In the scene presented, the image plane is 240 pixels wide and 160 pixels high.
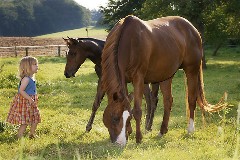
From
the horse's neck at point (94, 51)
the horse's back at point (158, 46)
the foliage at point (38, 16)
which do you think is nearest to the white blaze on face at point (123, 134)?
the horse's back at point (158, 46)

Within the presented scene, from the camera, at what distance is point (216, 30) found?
3155 centimetres

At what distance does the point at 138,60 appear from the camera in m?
6.53

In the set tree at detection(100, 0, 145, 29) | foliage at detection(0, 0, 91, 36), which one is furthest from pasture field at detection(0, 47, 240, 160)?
foliage at detection(0, 0, 91, 36)

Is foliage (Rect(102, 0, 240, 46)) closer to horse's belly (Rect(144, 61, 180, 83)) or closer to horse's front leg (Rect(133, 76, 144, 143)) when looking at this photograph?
horse's belly (Rect(144, 61, 180, 83))

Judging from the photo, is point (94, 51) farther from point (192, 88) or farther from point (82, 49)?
point (192, 88)

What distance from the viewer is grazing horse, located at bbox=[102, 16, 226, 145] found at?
20.2 ft

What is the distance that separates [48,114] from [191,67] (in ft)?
13.3

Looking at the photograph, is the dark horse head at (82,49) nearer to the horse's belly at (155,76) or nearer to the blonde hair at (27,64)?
the blonde hair at (27,64)

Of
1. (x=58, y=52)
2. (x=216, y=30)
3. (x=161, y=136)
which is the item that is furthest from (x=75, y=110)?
(x=58, y=52)

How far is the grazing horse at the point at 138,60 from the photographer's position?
6.17m

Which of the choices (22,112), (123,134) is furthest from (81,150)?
(22,112)

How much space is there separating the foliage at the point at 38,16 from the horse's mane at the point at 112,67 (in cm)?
10832

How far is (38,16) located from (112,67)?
130368 mm

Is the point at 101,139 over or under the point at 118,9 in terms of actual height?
under
